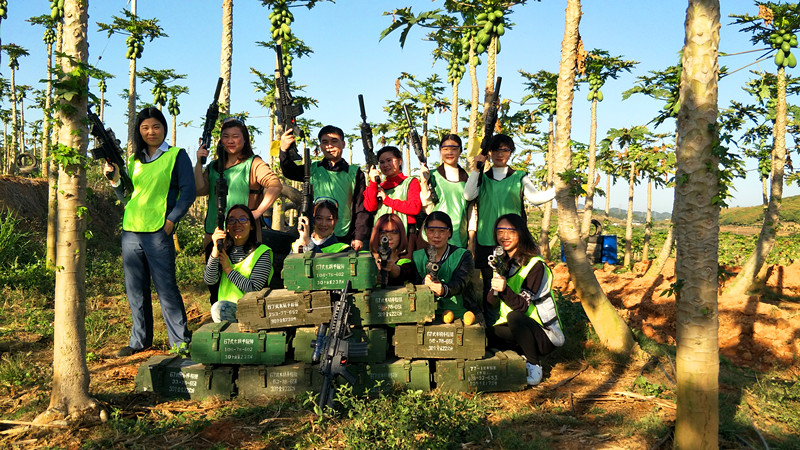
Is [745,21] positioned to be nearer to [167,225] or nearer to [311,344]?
[311,344]

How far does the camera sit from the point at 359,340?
4.68 m

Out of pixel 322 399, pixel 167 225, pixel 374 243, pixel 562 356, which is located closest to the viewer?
pixel 322 399

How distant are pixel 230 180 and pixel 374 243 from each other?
1.85 metres

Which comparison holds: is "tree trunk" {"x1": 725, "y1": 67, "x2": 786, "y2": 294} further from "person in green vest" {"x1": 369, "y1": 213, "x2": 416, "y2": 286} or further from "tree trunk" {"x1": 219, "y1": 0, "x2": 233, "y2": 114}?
"tree trunk" {"x1": 219, "y1": 0, "x2": 233, "y2": 114}

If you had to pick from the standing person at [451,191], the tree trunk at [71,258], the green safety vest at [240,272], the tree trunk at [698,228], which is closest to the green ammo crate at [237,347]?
the green safety vest at [240,272]

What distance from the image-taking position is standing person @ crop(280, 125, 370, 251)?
19.2ft

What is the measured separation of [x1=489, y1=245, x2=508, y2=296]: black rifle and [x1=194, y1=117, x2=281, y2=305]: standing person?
102 inches

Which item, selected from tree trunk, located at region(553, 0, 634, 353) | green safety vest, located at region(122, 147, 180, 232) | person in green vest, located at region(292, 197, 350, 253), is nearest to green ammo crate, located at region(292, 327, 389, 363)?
person in green vest, located at region(292, 197, 350, 253)

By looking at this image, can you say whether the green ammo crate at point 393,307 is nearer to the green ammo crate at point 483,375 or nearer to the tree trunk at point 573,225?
the green ammo crate at point 483,375

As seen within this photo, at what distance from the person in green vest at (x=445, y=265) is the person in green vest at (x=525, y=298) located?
1.11ft

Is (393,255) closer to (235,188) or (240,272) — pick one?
(240,272)

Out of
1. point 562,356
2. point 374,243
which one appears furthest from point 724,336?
point 374,243

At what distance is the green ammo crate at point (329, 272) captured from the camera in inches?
181

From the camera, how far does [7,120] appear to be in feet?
109
